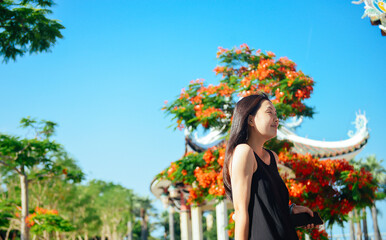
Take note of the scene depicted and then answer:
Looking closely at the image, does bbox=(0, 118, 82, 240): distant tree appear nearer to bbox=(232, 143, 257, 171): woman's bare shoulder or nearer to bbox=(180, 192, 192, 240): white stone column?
bbox=(180, 192, 192, 240): white stone column

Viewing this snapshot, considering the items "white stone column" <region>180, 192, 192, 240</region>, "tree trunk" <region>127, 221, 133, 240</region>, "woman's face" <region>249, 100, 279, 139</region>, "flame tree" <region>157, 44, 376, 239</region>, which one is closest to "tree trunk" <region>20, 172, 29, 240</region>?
"white stone column" <region>180, 192, 192, 240</region>

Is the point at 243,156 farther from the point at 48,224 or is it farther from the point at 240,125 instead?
the point at 48,224

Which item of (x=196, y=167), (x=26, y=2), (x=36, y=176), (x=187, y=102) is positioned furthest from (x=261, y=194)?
(x=36, y=176)

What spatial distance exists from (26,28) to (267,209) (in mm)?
9766

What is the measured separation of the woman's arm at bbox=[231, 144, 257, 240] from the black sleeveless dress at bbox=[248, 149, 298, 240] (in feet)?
0.16

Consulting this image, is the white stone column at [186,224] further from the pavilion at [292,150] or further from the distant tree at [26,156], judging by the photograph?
the distant tree at [26,156]

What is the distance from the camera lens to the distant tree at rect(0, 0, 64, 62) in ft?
33.2

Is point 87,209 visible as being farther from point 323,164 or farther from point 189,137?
point 323,164

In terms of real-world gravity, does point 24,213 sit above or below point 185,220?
above

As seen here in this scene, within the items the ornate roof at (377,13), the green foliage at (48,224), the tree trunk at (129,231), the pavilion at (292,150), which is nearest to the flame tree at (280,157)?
the ornate roof at (377,13)

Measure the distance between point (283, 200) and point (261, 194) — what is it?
0.16 m


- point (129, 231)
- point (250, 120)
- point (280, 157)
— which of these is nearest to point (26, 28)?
point (280, 157)

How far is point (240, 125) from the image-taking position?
2189 mm

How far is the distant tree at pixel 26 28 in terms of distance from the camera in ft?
33.2
